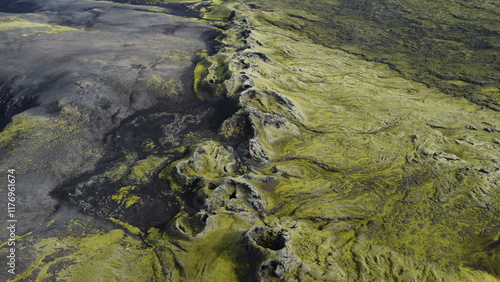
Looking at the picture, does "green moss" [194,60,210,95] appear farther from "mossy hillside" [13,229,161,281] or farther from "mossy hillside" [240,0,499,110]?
"mossy hillside" [240,0,499,110]

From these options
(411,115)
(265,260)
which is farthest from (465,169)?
(265,260)

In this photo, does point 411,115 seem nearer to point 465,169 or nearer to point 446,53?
point 465,169

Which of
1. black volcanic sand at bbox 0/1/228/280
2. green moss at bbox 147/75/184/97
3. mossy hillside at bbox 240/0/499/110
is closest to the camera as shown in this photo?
black volcanic sand at bbox 0/1/228/280

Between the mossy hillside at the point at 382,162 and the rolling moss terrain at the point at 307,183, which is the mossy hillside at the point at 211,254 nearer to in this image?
the rolling moss terrain at the point at 307,183

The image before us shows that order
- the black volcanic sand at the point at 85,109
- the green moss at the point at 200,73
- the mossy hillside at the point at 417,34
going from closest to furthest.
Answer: the black volcanic sand at the point at 85,109
the green moss at the point at 200,73
the mossy hillside at the point at 417,34

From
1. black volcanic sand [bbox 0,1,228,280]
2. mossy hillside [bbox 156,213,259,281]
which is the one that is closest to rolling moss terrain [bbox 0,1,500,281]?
mossy hillside [bbox 156,213,259,281]

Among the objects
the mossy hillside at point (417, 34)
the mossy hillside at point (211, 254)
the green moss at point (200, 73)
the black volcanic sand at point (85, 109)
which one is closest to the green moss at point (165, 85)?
the black volcanic sand at point (85, 109)

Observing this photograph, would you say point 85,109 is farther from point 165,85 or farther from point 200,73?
point 200,73

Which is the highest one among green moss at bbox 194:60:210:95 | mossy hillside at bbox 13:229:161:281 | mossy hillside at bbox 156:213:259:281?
green moss at bbox 194:60:210:95
